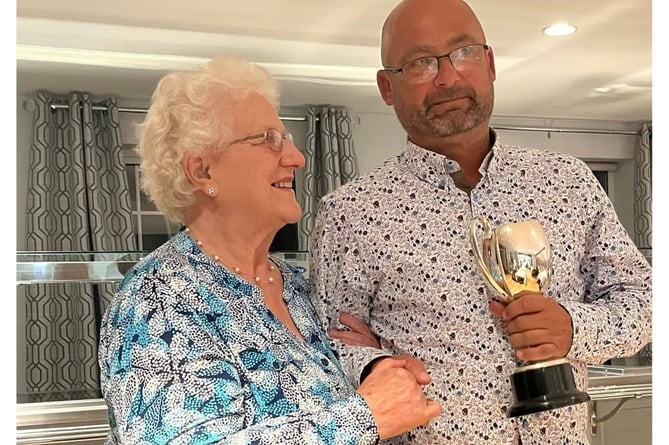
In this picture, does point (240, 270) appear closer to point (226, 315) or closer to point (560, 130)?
point (226, 315)

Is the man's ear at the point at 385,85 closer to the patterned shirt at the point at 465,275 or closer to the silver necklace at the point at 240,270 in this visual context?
the patterned shirt at the point at 465,275

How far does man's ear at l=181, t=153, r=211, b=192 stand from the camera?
1.07 meters

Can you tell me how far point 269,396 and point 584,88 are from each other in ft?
14.8

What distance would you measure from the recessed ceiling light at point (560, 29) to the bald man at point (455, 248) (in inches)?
99.9

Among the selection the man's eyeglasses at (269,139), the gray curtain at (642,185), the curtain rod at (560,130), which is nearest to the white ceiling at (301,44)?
the curtain rod at (560,130)

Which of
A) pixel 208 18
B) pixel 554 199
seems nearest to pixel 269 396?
pixel 554 199

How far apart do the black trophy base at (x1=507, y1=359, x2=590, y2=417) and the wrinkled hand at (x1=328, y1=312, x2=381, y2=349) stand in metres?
0.27

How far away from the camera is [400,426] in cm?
89

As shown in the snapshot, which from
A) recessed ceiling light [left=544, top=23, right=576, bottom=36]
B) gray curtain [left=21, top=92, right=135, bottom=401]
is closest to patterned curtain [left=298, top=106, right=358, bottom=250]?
gray curtain [left=21, top=92, right=135, bottom=401]

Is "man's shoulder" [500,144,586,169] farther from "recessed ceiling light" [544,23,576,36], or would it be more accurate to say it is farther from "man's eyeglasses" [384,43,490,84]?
"recessed ceiling light" [544,23,576,36]

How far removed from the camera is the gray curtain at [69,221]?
441cm

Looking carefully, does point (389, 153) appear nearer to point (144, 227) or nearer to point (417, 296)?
point (144, 227)

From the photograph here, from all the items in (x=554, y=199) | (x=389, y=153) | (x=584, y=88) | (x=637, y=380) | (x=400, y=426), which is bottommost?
(x=637, y=380)

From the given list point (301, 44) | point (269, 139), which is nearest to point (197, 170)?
point (269, 139)
